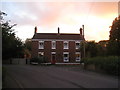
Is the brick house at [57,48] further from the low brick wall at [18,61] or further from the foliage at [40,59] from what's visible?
the low brick wall at [18,61]

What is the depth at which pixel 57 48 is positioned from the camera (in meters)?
60.2

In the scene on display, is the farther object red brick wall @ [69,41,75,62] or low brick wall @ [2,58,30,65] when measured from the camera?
low brick wall @ [2,58,30,65]

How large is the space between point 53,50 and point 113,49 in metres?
22.0

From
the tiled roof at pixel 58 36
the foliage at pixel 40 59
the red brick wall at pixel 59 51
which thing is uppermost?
the tiled roof at pixel 58 36

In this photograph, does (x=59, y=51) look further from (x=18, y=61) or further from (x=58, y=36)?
(x=18, y=61)

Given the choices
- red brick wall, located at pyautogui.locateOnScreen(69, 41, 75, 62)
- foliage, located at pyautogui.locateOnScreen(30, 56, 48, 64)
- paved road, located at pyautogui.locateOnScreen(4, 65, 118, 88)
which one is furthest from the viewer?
red brick wall, located at pyautogui.locateOnScreen(69, 41, 75, 62)

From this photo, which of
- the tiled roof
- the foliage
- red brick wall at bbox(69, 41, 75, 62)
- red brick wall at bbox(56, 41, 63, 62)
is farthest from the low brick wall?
red brick wall at bbox(69, 41, 75, 62)

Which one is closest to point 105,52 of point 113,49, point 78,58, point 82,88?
point 113,49

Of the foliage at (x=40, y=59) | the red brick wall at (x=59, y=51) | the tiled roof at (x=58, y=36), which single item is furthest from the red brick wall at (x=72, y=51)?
the foliage at (x=40, y=59)

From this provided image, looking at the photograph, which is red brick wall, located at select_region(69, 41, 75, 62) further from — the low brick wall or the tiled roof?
the low brick wall

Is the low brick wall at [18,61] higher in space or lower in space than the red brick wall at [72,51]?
lower

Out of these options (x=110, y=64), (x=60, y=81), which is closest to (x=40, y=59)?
(x=110, y=64)

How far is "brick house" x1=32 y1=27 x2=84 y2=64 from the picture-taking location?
59.8 metres

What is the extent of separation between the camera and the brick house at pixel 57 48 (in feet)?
196
